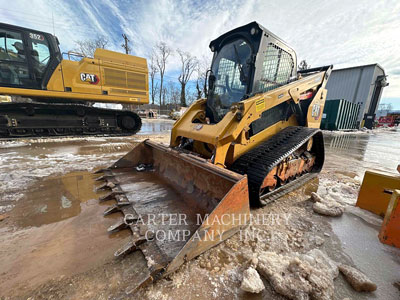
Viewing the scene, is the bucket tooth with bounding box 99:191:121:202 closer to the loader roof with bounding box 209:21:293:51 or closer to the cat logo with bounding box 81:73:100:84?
the loader roof with bounding box 209:21:293:51

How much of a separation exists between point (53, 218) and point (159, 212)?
1.28m

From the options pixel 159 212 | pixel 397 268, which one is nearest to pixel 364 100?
pixel 397 268

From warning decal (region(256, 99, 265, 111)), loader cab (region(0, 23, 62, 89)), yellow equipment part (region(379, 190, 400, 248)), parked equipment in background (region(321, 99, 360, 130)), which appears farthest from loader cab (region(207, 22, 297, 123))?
parked equipment in background (region(321, 99, 360, 130))

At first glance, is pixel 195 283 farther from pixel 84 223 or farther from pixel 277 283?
pixel 84 223

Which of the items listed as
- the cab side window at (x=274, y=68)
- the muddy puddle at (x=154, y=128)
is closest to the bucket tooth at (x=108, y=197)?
the cab side window at (x=274, y=68)

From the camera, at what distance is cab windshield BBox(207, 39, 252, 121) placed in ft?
9.30

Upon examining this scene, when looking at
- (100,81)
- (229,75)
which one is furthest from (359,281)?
(100,81)

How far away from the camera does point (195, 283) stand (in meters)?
1.32

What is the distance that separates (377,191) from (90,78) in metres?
8.53

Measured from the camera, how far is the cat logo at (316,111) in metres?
3.70

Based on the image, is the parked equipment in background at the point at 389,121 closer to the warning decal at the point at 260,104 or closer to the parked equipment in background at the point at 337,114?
the parked equipment in background at the point at 337,114

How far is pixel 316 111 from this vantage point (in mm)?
3820

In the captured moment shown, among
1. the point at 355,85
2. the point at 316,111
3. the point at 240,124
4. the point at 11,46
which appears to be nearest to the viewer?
the point at 240,124

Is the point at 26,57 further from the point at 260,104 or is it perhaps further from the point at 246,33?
the point at 260,104
